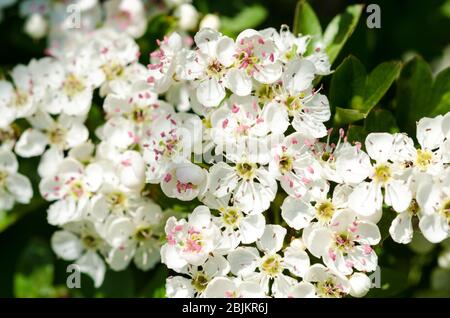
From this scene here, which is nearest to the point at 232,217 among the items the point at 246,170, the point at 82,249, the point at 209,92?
the point at 246,170

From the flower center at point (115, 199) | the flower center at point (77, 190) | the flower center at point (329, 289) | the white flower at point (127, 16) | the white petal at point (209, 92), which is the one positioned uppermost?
the white flower at point (127, 16)

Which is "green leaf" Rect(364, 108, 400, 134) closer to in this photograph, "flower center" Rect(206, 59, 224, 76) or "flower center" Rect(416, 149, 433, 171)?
"flower center" Rect(416, 149, 433, 171)

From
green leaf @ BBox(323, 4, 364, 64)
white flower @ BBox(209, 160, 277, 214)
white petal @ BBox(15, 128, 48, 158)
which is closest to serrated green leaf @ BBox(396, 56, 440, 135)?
green leaf @ BBox(323, 4, 364, 64)

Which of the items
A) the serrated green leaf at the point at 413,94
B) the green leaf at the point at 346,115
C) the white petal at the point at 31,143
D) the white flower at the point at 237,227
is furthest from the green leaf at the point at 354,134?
the white petal at the point at 31,143

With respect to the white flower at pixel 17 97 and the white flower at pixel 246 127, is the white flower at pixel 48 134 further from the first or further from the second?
the white flower at pixel 246 127

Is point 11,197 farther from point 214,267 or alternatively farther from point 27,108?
point 214,267

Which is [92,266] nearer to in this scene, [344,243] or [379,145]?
[344,243]
